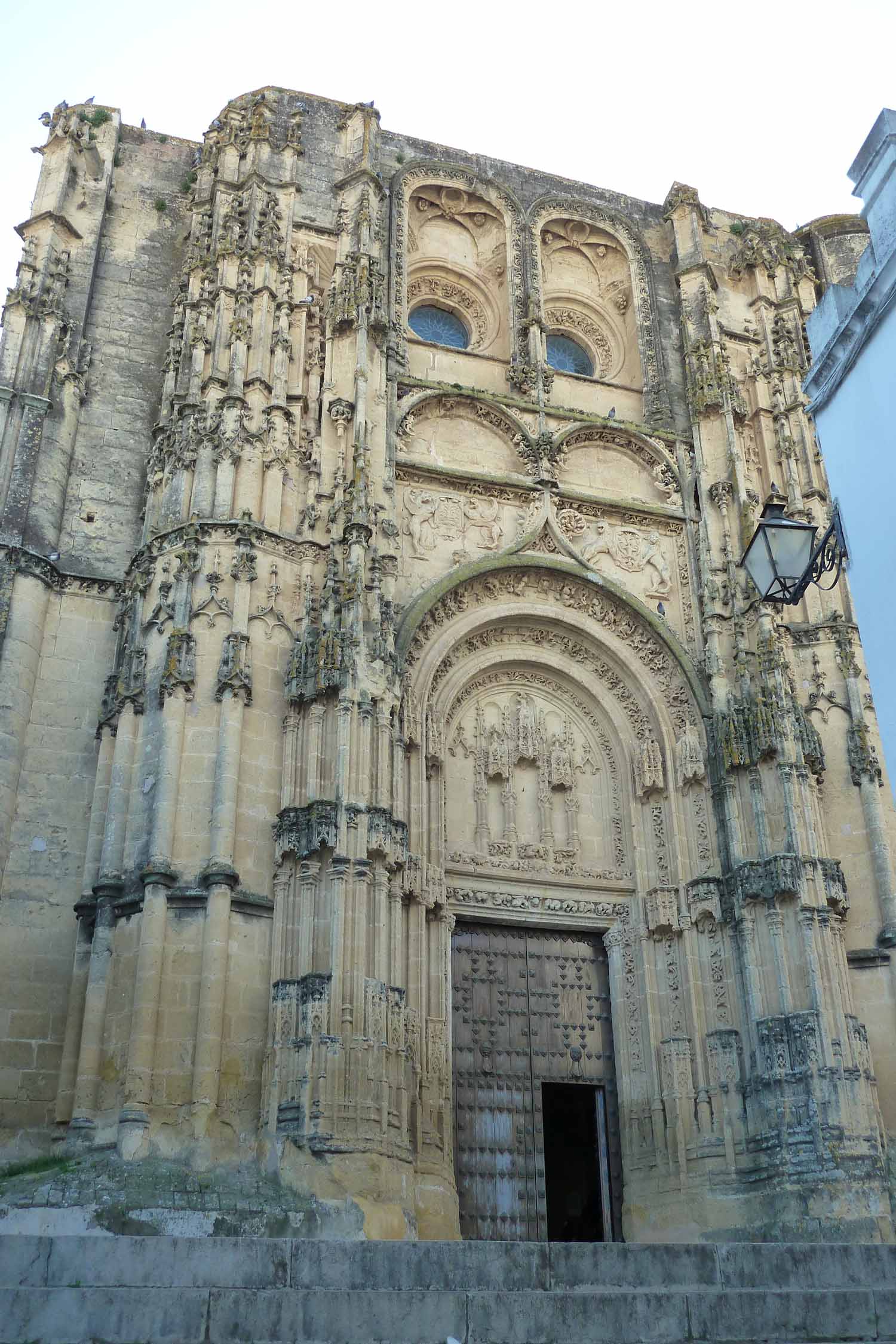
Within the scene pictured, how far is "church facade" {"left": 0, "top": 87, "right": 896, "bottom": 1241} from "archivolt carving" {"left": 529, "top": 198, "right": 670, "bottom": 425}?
4.2 inches

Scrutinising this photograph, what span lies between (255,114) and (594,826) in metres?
11.6

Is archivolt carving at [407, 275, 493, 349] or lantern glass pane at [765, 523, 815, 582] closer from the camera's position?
lantern glass pane at [765, 523, 815, 582]

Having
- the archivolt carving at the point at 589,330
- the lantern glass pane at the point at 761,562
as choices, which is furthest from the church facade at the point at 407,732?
the lantern glass pane at the point at 761,562

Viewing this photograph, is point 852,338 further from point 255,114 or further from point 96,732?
point 255,114

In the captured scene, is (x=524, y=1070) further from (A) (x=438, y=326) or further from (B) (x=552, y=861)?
(A) (x=438, y=326)

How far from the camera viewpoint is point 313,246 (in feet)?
61.8

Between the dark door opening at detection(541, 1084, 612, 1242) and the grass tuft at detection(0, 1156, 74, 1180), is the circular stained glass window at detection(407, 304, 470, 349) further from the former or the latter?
the grass tuft at detection(0, 1156, 74, 1180)

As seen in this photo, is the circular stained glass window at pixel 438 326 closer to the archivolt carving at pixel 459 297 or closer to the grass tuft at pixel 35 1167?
the archivolt carving at pixel 459 297

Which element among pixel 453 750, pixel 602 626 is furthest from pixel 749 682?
pixel 453 750

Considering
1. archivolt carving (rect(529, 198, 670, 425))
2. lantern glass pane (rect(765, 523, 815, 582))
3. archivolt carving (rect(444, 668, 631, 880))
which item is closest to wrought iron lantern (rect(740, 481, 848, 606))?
lantern glass pane (rect(765, 523, 815, 582))

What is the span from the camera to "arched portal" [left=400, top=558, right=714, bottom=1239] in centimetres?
1506

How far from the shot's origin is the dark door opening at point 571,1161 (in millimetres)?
16141

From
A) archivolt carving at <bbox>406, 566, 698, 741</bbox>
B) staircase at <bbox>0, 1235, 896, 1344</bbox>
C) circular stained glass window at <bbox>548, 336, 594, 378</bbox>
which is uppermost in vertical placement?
circular stained glass window at <bbox>548, 336, 594, 378</bbox>

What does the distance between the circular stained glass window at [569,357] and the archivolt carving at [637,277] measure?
1036 mm
